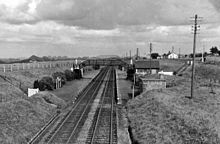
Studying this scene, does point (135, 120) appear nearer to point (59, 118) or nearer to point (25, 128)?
point (59, 118)

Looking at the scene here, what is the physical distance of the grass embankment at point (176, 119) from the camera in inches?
816

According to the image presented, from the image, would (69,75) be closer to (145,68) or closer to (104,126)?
(145,68)

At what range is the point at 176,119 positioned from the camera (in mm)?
24938

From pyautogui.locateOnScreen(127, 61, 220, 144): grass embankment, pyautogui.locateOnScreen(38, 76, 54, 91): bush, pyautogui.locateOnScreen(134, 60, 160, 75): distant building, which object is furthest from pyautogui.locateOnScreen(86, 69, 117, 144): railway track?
pyautogui.locateOnScreen(134, 60, 160, 75): distant building

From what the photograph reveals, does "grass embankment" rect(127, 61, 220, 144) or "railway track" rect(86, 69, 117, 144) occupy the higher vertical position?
"grass embankment" rect(127, 61, 220, 144)

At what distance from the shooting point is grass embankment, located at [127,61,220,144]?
20734mm

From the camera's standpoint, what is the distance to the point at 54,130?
79.7 feet

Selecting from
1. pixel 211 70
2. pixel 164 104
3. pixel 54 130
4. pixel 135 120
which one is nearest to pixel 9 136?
pixel 54 130

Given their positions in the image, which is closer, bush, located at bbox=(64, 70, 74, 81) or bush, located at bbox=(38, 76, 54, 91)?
bush, located at bbox=(38, 76, 54, 91)

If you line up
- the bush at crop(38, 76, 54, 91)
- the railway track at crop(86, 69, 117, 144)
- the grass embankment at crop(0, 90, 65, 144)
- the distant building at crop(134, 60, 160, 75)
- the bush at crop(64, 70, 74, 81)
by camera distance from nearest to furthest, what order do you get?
the grass embankment at crop(0, 90, 65, 144), the railway track at crop(86, 69, 117, 144), the bush at crop(38, 76, 54, 91), the bush at crop(64, 70, 74, 81), the distant building at crop(134, 60, 160, 75)

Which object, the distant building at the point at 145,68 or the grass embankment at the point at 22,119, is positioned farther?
the distant building at the point at 145,68

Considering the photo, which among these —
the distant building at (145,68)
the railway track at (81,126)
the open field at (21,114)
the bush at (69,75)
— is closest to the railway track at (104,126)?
the railway track at (81,126)

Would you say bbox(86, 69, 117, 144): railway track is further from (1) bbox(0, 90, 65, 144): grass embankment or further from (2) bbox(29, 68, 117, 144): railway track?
(1) bbox(0, 90, 65, 144): grass embankment

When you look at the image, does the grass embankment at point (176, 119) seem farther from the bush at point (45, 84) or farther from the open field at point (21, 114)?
the bush at point (45, 84)
